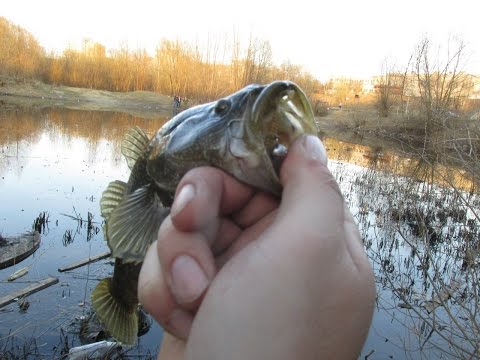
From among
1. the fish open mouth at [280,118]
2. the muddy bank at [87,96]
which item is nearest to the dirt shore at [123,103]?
the muddy bank at [87,96]

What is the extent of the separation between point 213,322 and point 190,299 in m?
0.22

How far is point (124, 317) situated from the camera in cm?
281

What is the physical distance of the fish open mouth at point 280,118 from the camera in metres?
1.54

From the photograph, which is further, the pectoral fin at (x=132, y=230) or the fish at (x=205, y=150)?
the pectoral fin at (x=132, y=230)

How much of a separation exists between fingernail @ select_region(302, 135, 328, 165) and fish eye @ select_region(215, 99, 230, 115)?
0.36 meters

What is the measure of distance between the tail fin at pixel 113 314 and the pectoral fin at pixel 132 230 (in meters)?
0.82

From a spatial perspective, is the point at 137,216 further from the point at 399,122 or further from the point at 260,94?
the point at 399,122

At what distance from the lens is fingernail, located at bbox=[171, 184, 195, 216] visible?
1469 millimetres

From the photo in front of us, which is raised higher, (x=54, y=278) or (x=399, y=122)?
(x=399, y=122)

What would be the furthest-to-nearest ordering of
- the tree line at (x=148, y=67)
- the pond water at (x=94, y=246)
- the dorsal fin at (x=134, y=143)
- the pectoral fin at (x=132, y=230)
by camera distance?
the tree line at (x=148, y=67)
the pond water at (x=94, y=246)
the dorsal fin at (x=134, y=143)
the pectoral fin at (x=132, y=230)

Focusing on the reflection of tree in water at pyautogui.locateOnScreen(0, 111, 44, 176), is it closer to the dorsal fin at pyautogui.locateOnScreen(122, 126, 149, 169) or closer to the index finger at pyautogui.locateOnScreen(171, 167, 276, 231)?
the dorsal fin at pyautogui.locateOnScreen(122, 126, 149, 169)

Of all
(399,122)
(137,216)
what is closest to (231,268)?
(137,216)

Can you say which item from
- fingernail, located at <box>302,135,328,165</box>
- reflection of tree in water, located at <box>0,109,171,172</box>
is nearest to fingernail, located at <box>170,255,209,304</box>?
fingernail, located at <box>302,135,328,165</box>

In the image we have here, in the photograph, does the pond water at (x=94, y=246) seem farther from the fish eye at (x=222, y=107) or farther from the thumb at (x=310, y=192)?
the fish eye at (x=222, y=107)
